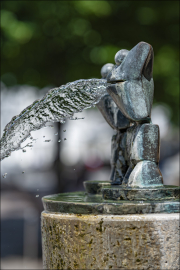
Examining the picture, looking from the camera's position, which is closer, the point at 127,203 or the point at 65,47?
the point at 127,203

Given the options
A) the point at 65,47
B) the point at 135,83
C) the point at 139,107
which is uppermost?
the point at 65,47

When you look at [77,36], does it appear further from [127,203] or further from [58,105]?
[127,203]

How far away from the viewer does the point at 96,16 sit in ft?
21.0

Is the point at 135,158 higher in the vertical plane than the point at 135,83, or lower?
lower

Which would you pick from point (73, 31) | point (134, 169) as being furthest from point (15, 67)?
point (134, 169)

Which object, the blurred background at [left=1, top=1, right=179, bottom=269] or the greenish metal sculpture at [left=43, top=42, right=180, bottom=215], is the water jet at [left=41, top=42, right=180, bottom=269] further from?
the blurred background at [left=1, top=1, right=179, bottom=269]

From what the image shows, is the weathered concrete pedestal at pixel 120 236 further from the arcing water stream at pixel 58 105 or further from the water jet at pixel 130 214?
the arcing water stream at pixel 58 105

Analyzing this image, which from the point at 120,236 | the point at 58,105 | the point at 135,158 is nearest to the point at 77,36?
the point at 58,105

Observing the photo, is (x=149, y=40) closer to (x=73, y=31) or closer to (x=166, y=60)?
(x=166, y=60)

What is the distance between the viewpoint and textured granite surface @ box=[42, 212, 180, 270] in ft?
6.74

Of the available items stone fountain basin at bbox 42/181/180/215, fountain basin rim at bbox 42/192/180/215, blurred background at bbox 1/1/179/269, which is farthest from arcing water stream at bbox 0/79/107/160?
blurred background at bbox 1/1/179/269

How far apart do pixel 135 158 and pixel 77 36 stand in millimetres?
4443

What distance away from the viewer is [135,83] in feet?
8.35

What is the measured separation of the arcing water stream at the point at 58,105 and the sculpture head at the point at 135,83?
153 mm
